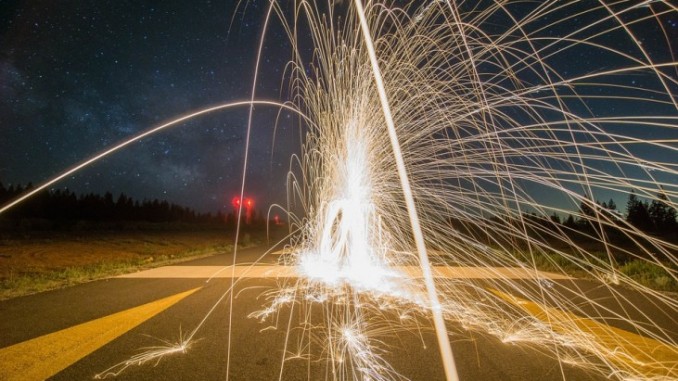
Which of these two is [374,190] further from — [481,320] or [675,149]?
[675,149]

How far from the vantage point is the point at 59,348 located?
3713 mm

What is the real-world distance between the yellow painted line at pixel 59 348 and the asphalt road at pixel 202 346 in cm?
1

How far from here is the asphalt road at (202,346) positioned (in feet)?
10.5

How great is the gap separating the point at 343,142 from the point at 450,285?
4326 mm

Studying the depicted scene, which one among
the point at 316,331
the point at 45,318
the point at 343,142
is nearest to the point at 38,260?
the point at 45,318

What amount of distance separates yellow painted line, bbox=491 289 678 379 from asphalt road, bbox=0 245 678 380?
48 cm

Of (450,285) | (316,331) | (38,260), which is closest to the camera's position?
(316,331)

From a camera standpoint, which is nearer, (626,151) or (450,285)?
(626,151)

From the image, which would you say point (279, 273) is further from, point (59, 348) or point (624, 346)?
point (624, 346)

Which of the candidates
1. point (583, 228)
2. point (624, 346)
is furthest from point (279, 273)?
point (583, 228)

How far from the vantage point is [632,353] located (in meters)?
3.71

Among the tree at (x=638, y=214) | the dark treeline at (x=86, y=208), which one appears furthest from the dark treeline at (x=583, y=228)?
the dark treeline at (x=86, y=208)

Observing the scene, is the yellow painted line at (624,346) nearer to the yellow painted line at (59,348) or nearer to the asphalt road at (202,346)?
the asphalt road at (202,346)

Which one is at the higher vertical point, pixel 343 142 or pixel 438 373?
pixel 343 142
